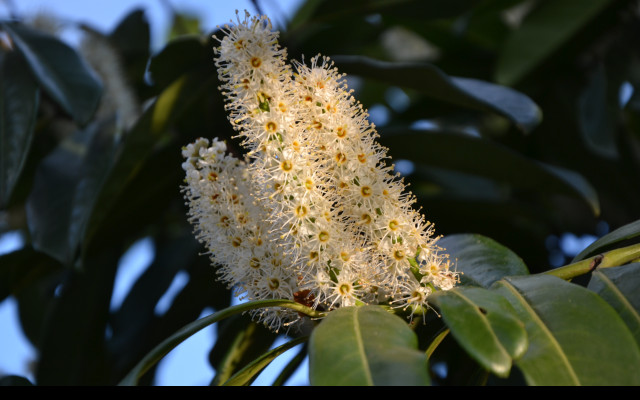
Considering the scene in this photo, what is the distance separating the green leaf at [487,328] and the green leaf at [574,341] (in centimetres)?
3

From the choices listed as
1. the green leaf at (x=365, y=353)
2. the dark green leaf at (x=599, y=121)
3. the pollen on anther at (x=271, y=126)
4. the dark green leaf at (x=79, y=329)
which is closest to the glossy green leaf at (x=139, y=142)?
the dark green leaf at (x=79, y=329)

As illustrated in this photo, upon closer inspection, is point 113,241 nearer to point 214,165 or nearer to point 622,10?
point 214,165

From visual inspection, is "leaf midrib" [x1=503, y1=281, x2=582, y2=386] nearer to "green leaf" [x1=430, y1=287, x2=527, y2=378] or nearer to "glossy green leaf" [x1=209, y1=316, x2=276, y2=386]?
"green leaf" [x1=430, y1=287, x2=527, y2=378]

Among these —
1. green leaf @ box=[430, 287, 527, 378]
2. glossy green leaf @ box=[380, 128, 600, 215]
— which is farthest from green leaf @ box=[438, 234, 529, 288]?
glossy green leaf @ box=[380, 128, 600, 215]

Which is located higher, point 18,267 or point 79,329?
point 18,267

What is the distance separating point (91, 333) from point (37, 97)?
764 millimetres

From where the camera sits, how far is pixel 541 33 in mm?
2258

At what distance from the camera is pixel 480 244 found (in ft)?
4.19

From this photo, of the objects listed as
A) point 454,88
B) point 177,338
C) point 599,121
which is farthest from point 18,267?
point 599,121

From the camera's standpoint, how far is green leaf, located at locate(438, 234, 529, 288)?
1.17m

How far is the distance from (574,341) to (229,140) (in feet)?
4.39

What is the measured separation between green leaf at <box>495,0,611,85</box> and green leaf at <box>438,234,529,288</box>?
111cm

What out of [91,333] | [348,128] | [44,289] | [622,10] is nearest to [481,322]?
[348,128]

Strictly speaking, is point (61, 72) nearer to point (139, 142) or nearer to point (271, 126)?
point (139, 142)
